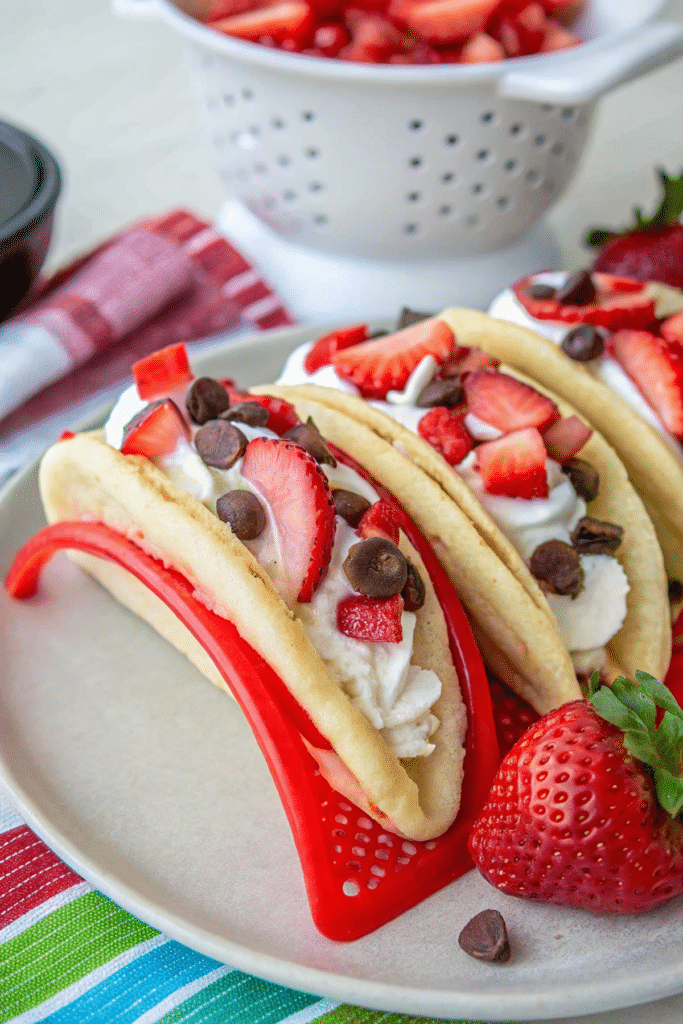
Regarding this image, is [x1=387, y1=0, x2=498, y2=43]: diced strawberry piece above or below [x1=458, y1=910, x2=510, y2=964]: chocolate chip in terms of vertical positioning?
above

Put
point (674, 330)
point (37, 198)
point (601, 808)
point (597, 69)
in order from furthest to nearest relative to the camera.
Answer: point (37, 198) → point (597, 69) → point (674, 330) → point (601, 808)

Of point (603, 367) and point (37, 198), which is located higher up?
point (37, 198)

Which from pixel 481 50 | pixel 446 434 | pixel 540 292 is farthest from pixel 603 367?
pixel 481 50

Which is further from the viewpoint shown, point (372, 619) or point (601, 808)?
point (372, 619)

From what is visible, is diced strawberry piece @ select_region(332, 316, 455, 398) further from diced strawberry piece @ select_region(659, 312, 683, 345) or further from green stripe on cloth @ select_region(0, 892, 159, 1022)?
green stripe on cloth @ select_region(0, 892, 159, 1022)

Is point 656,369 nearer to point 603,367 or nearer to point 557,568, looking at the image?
point 603,367

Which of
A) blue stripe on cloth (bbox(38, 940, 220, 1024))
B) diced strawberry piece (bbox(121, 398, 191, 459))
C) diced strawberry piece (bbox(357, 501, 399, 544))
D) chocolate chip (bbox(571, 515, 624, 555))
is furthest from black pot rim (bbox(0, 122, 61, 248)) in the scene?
blue stripe on cloth (bbox(38, 940, 220, 1024))

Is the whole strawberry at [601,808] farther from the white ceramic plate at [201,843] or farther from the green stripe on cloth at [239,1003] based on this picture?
the green stripe on cloth at [239,1003]
